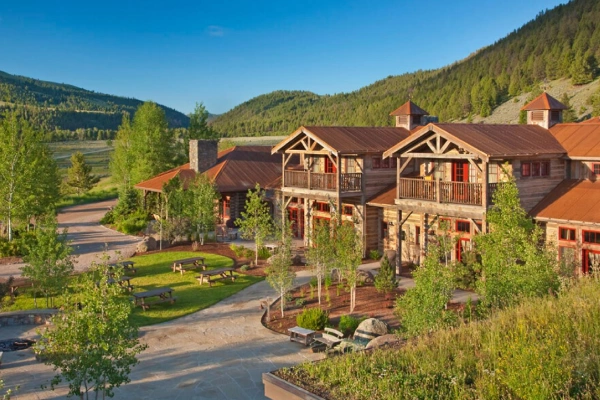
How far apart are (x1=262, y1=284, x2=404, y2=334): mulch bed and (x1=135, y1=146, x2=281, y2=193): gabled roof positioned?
1553 cm

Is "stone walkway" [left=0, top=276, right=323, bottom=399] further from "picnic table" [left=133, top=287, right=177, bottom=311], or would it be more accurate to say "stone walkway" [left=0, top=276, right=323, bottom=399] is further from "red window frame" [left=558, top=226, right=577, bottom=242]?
"red window frame" [left=558, top=226, right=577, bottom=242]

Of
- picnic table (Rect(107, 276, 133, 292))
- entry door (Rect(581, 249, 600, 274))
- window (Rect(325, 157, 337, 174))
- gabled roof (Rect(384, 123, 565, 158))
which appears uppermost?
gabled roof (Rect(384, 123, 565, 158))

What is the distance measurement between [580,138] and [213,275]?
1606cm

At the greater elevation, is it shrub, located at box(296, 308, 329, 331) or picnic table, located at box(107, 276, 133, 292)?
picnic table, located at box(107, 276, 133, 292)

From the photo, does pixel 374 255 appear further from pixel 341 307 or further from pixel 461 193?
pixel 341 307

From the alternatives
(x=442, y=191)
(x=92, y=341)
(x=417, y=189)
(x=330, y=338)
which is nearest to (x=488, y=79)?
(x=417, y=189)

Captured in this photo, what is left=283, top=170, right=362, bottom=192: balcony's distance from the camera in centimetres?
2739

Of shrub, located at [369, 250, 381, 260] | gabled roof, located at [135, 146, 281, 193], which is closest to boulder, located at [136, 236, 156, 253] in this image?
gabled roof, located at [135, 146, 281, 193]

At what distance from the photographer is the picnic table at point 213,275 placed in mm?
23359

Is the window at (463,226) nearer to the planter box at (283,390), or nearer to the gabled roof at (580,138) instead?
the gabled roof at (580,138)

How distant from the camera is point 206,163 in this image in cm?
3981

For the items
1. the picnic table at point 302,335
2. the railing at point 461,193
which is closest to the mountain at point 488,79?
the railing at point 461,193

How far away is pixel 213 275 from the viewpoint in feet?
78.3

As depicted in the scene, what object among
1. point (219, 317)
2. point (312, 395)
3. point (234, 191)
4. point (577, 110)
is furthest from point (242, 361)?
point (577, 110)
